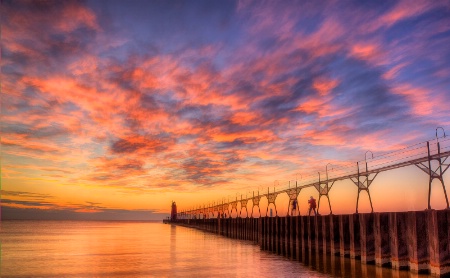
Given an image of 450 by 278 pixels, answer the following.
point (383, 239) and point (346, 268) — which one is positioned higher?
point (383, 239)

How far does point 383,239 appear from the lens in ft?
70.4

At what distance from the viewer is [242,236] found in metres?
59.2

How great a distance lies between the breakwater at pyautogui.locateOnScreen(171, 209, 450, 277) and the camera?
17234 millimetres

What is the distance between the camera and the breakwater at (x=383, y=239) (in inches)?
679

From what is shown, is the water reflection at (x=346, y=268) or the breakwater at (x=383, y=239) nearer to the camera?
the breakwater at (x=383, y=239)

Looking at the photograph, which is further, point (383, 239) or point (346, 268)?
point (346, 268)

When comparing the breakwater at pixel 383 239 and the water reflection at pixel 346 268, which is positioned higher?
the breakwater at pixel 383 239

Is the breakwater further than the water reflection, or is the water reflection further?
the water reflection

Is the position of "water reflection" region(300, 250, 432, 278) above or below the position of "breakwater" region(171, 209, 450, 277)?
below

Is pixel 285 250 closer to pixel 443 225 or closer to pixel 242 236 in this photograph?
pixel 443 225

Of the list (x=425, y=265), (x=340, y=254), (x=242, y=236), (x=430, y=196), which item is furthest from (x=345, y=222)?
(x=242, y=236)

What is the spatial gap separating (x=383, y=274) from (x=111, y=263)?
703 inches

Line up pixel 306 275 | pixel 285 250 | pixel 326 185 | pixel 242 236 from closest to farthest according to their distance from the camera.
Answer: pixel 306 275, pixel 285 250, pixel 326 185, pixel 242 236

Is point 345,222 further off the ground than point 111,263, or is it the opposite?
point 345,222
